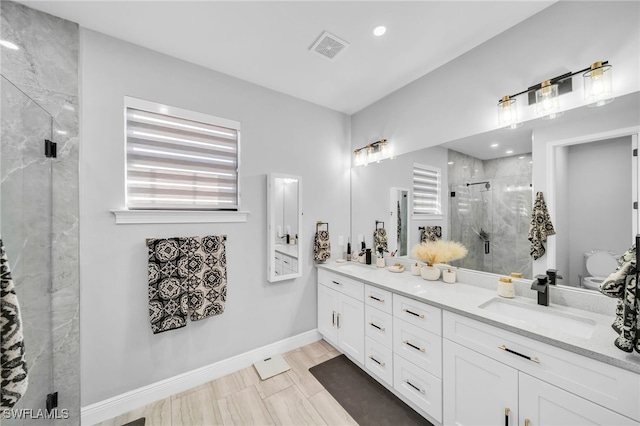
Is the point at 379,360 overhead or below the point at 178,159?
below

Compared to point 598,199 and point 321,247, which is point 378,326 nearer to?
point 321,247

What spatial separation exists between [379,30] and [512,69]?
3.16 ft

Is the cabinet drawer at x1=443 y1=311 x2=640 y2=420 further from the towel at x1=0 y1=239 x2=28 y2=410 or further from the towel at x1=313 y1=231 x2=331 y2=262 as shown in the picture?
the towel at x1=0 y1=239 x2=28 y2=410

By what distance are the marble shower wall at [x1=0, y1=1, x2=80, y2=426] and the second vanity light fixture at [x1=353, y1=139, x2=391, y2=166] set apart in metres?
2.47

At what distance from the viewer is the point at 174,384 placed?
192 centimetres

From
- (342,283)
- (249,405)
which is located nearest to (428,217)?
(342,283)

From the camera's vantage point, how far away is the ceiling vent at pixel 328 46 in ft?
5.70

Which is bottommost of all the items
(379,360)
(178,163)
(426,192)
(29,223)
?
(379,360)

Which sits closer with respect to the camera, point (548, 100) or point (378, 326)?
point (548, 100)

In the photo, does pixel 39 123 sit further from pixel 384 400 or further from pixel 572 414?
pixel 572 414

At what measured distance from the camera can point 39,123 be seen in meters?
1.43

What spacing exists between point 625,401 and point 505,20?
2.13m

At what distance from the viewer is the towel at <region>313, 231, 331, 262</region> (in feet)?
8.73

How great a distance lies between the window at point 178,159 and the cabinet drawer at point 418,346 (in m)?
1.74
